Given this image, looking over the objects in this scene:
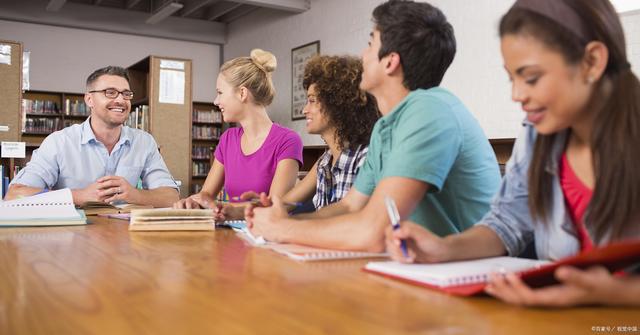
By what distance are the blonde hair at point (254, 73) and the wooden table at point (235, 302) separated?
64.0 inches

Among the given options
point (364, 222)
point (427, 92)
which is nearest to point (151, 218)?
point (364, 222)

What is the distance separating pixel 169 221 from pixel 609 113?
1159 mm

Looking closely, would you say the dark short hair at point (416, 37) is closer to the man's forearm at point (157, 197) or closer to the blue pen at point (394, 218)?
the blue pen at point (394, 218)

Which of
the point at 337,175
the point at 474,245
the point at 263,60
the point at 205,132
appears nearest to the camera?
the point at 474,245

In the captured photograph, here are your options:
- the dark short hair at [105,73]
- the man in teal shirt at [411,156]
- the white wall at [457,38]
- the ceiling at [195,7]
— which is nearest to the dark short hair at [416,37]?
the man in teal shirt at [411,156]

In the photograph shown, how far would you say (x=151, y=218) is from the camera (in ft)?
5.41

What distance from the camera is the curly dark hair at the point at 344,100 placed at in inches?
87.4

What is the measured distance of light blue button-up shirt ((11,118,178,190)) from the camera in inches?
105

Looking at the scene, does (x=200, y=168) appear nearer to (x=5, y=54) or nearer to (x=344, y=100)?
(x=5, y=54)

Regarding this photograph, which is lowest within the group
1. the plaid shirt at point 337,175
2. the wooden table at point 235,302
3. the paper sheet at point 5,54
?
the wooden table at point 235,302

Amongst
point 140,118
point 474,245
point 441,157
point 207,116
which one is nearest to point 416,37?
point 441,157

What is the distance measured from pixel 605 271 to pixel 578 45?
0.36 meters

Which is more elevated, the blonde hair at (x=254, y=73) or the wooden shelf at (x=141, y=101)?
the wooden shelf at (x=141, y=101)

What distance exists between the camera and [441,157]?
127 centimetres
